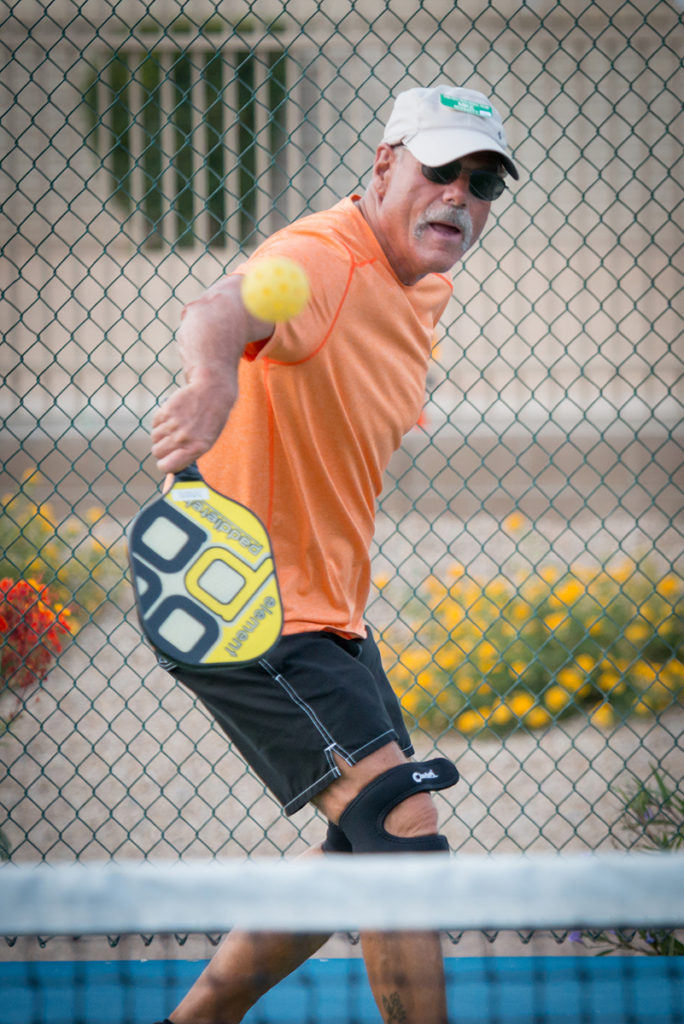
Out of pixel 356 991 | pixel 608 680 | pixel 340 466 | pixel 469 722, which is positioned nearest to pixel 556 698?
pixel 608 680

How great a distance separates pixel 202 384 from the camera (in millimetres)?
1624

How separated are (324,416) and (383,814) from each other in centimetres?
78

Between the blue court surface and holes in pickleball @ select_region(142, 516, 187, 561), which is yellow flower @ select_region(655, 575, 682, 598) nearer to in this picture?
the blue court surface

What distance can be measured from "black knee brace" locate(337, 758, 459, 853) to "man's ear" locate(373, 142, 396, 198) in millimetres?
1215

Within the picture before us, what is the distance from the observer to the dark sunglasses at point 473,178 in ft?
6.82

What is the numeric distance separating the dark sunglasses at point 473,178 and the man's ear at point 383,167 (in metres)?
0.10

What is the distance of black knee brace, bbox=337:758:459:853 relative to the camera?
1.84m

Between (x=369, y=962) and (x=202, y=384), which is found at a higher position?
(x=202, y=384)

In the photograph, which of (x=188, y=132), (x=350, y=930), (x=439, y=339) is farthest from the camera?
(x=188, y=132)

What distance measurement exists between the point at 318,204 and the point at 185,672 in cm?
595

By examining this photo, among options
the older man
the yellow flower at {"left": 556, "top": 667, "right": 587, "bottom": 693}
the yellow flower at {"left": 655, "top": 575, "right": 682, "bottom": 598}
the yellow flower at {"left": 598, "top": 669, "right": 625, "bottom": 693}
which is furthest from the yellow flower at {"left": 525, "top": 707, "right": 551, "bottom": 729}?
the older man

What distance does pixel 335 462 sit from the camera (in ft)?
6.81

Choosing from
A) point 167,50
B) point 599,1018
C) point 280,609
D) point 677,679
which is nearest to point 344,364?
point 280,609

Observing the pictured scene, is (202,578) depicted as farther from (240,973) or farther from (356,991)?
(356,991)
